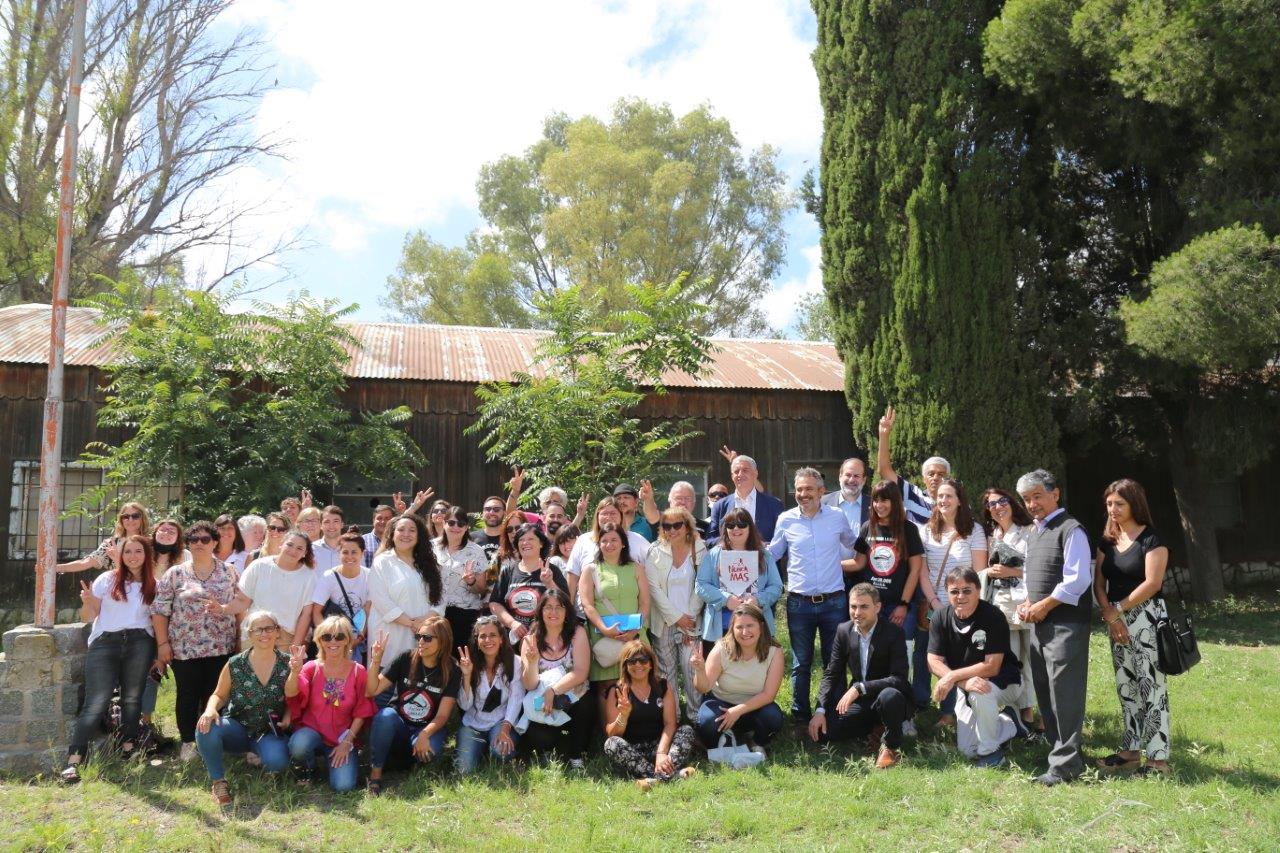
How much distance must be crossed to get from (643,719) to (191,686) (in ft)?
9.90

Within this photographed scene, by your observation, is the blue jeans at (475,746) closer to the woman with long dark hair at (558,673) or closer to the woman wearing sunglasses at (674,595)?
the woman with long dark hair at (558,673)

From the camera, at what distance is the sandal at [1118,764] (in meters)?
5.56

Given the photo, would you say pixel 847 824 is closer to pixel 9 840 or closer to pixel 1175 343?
pixel 9 840

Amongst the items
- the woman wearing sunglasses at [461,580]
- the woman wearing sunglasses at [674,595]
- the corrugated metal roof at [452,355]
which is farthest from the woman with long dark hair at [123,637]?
the corrugated metal roof at [452,355]

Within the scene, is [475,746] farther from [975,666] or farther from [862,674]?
[975,666]

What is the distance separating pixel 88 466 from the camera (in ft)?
37.4

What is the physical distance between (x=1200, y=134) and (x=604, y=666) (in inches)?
374

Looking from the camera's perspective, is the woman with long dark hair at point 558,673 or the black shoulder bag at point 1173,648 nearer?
the black shoulder bag at point 1173,648

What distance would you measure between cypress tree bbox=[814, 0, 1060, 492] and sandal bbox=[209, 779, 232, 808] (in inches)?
346

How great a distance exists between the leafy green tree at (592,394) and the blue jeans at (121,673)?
13.3ft

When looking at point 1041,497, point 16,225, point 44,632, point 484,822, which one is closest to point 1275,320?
point 1041,497

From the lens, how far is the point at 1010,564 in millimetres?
5926

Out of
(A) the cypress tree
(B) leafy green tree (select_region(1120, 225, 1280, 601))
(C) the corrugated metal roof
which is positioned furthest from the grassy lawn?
(C) the corrugated metal roof

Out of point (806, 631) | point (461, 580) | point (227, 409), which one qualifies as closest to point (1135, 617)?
point (806, 631)
